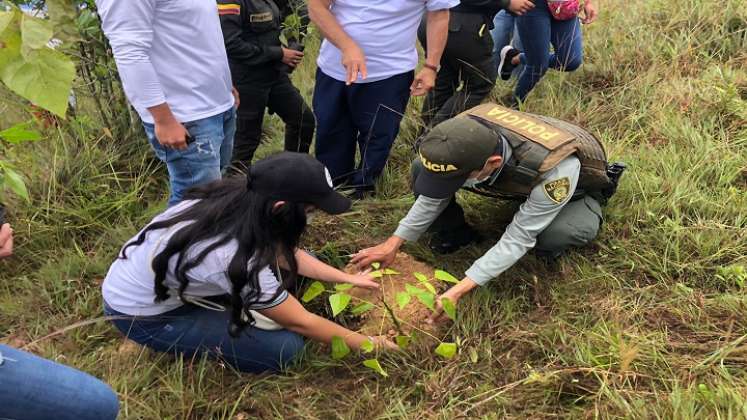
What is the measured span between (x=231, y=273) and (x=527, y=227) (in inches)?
40.4

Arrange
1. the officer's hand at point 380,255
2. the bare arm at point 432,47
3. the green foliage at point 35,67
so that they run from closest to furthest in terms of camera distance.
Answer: the green foliage at point 35,67, the officer's hand at point 380,255, the bare arm at point 432,47

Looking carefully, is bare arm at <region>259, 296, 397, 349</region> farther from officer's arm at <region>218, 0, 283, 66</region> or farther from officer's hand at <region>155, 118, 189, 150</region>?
officer's arm at <region>218, 0, 283, 66</region>

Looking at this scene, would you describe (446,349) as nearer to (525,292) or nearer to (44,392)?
(525,292)

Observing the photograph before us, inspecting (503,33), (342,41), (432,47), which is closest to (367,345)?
(342,41)

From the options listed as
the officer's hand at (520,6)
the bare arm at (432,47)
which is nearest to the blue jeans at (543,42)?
the officer's hand at (520,6)

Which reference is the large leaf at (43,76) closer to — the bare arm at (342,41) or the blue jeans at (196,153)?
the blue jeans at (196,153)

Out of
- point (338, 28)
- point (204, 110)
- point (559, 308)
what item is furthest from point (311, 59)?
point (559, 308)

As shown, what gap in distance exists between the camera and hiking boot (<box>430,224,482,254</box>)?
7.32 feet

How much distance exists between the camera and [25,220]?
8.37 feet

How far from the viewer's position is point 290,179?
4.73 feet

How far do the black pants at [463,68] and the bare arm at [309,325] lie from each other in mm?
1542

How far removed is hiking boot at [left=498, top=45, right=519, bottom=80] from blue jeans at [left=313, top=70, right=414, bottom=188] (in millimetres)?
1240

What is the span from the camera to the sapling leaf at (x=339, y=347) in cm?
168

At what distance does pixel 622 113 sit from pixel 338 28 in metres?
1.75
